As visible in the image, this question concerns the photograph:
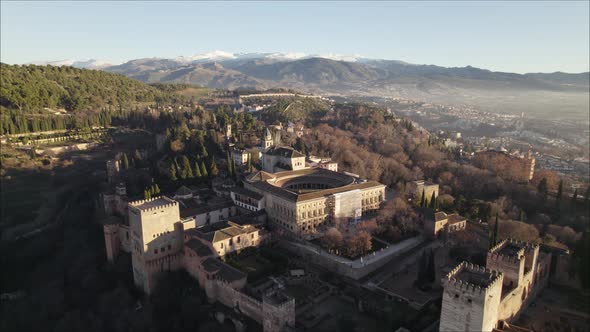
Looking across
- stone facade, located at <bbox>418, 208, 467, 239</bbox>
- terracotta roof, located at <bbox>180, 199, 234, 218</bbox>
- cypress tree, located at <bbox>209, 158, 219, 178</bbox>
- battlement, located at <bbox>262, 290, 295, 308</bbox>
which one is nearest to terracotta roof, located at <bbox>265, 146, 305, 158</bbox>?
cypress tree, located at <bbox>209, 158, 219, 178</bbox>

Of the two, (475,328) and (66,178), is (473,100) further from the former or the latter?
(475,328)

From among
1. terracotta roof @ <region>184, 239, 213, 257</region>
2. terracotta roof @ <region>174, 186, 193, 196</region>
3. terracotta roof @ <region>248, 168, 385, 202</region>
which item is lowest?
terracotta roof @ <region>184, 239, 213, 257</region>

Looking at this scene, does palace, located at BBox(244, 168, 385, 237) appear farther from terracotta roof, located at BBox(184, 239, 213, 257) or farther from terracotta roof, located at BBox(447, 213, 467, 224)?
terracotta roof, located at BBox(184, 239, 213, 257)

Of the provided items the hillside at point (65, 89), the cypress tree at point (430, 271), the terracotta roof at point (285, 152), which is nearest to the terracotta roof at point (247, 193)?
the terracotta roof at point (285, 152)

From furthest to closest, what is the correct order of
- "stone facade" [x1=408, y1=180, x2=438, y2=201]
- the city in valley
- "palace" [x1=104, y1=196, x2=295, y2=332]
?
1. "stone facade" [x1=408, y1=180, x2=438, y2=201]
2. "palace" [x1=104, y1=196, x2=295, y2=332]
3. the city in valley

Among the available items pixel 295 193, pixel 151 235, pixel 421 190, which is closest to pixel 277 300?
pixel 151 235

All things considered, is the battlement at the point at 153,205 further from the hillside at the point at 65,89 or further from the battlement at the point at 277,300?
the hillside at the point at 65,89

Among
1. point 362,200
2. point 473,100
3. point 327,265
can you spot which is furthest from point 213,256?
point 473,100
